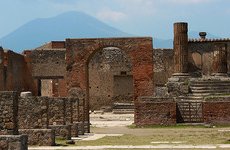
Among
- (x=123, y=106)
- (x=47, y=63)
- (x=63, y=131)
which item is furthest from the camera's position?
(x=47, y=63)

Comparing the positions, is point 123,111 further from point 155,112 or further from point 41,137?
point 41,137

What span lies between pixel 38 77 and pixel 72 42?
18484 mm

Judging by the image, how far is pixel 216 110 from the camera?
104 ft

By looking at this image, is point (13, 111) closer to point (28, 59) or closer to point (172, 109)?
point (172, 109)

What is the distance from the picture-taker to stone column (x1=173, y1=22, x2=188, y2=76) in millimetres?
41094

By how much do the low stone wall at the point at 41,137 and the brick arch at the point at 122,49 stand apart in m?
16.5

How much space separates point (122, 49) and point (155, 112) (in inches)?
219

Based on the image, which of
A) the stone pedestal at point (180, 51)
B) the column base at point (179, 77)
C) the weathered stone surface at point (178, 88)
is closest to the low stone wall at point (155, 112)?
the weathered stone surface at point (178, 88)

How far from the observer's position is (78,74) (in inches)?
1474

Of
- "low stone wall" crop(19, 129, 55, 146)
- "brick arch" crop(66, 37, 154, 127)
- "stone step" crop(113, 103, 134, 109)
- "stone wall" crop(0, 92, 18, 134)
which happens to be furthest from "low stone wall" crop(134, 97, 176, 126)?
"stone step" crop(113, 103, 134, 109)

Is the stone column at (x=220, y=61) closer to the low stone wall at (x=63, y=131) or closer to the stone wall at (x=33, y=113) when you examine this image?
the low stone wall at (x=63, y=131)

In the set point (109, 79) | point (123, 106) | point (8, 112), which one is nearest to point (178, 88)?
point (123, 106)

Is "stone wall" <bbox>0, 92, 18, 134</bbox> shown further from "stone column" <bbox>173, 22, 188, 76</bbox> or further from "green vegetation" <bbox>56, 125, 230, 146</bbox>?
"stone column" <bbox>173, 22, 188, 76</bbox>

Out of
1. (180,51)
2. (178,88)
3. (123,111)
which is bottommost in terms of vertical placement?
(123,111)
